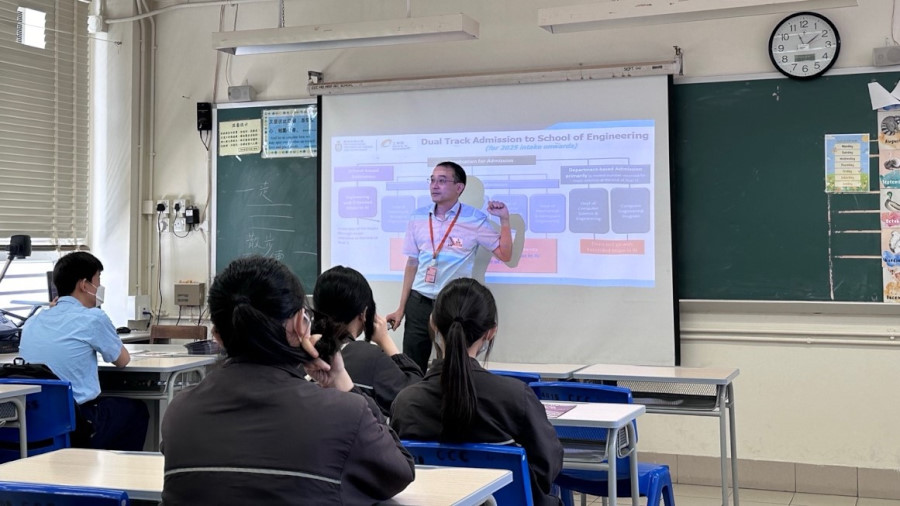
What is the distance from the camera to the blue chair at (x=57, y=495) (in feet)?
6.40


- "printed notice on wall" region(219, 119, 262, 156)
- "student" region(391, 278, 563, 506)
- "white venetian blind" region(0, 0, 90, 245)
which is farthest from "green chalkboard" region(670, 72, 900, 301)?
"white venetian blind" region(0, 0, 90, 245)

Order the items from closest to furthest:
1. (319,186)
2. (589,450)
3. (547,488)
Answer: (547,488) → (589,450) → (319,186)

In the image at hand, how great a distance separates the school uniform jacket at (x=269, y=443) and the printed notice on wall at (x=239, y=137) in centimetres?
485

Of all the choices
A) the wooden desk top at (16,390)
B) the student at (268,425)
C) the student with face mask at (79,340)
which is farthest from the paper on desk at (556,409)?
the student with face mask at (79,340)

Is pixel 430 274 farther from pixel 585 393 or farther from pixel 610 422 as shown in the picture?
pixel 610 422

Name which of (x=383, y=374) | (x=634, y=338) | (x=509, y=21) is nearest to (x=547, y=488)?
(x=383, y=374)

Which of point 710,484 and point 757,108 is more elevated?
point 757,108

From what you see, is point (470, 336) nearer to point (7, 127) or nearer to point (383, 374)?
point (383, 374)

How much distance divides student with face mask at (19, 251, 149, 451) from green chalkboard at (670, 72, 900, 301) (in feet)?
10.2

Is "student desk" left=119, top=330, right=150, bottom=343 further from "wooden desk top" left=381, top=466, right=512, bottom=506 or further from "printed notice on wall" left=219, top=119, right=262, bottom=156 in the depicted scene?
"wooden desk top" left=381, top=466, right=512, bottom=506

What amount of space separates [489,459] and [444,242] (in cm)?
322

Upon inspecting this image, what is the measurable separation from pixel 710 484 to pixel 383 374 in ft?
9.61

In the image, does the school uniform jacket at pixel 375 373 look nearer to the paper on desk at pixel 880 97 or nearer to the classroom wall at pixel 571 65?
the classroom wall at pixel 571 65

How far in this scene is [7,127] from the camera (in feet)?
20.1
